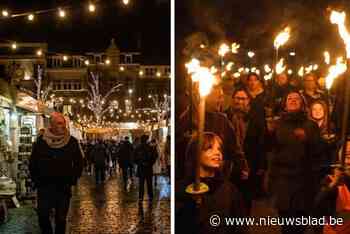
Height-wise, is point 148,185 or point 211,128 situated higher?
point 211,128

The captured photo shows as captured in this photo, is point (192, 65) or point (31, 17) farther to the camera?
point (31, 17)

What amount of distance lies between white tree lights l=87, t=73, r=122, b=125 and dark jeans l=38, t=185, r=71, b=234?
821 mm

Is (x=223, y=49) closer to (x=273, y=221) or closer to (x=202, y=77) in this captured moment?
(x=202, y=77)

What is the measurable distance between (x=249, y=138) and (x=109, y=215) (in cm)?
365

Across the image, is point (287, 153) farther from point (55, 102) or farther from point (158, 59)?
point (55, 102)

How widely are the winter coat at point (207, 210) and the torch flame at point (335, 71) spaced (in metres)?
1.03

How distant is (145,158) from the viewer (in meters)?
7.03

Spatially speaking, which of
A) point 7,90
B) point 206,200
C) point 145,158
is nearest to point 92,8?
point 206,200

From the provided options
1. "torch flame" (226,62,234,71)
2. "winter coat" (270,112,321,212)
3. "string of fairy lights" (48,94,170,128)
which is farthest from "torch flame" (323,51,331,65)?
"string of fairy lights" (48,94,170,128)

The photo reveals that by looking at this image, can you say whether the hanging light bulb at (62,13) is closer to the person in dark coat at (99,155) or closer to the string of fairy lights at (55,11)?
the string of fairy lights at (55,11)

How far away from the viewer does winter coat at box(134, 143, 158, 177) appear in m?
6.35

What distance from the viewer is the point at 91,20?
5.31 metres

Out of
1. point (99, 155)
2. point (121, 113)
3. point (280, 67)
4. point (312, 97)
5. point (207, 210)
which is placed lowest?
point (207, 210)

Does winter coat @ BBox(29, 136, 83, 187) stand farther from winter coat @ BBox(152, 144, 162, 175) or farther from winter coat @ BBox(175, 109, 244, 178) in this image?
winter coat @ BBox(175, 109, 244, 178)
